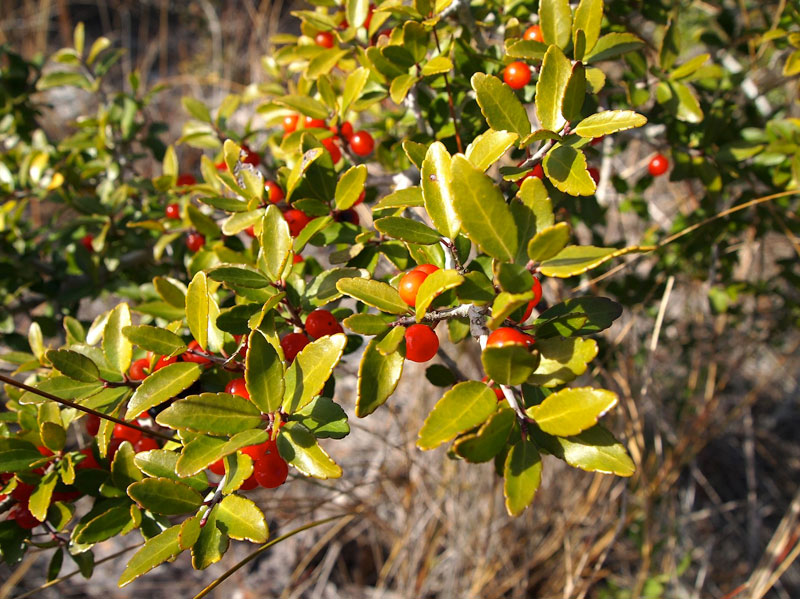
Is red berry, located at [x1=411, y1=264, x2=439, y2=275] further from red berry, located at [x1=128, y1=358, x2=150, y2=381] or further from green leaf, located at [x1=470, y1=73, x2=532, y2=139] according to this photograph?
red berry, located at [x1=128, y1=358, x2=150, y2=381]

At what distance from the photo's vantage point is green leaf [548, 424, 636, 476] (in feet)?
2.52

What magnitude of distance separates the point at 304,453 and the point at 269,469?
12 cm

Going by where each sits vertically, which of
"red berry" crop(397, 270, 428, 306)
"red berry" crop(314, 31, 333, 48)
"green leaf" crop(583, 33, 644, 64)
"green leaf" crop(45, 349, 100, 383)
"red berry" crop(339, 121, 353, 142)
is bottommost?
"green leaf" crop(45, 349, 100, 383)

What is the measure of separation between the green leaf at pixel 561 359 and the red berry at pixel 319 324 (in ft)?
1.26

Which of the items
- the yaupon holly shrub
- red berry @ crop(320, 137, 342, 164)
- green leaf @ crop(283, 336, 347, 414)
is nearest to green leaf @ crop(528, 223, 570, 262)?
the yaupon holly shrub

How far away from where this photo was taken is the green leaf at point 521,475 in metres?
0.79

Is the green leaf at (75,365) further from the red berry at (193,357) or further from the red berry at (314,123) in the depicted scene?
the red berry at (314,123)

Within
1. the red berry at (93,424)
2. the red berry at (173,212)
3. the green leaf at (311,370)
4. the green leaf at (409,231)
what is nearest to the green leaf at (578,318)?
the green leaf at (409,231)

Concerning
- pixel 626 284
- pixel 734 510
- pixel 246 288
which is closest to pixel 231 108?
pixel 246 288

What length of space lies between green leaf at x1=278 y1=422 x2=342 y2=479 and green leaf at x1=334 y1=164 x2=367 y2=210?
1.51 ft

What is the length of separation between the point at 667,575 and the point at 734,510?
40.5 inches

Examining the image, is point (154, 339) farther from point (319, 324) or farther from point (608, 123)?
point (608, 123)

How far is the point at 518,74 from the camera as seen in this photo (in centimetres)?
123

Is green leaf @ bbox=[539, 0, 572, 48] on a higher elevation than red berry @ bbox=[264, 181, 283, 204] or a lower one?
higher
